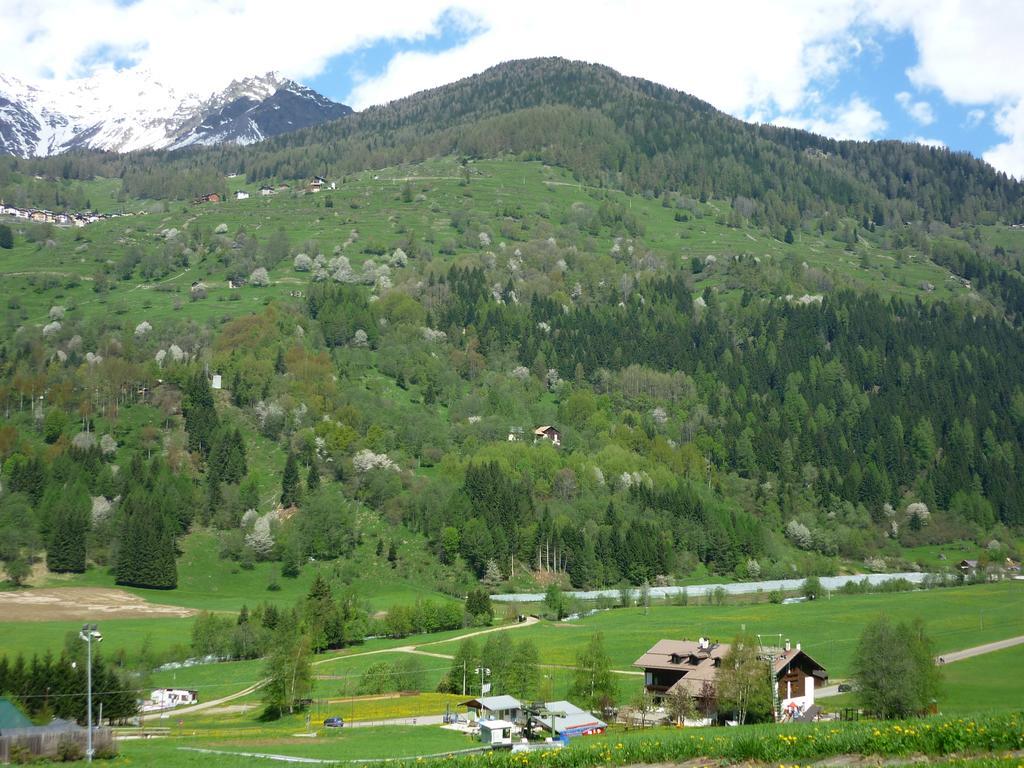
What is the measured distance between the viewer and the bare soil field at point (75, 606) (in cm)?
11100

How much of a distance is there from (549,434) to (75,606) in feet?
313

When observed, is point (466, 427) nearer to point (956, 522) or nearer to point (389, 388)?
point (389, 388)

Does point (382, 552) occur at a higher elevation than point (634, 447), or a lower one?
lower

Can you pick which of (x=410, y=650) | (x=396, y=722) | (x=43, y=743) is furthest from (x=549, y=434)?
(x=43, y=743)

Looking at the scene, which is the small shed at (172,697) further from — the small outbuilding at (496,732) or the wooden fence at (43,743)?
the small outbuilding at (496,732)

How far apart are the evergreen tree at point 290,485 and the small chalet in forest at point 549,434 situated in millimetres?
50718

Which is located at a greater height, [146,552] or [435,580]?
[146,552]

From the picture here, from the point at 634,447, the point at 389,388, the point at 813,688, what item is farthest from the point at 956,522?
the point at 813,688

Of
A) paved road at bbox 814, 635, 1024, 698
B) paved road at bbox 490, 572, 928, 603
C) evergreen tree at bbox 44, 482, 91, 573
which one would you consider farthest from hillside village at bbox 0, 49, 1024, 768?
paved road at bbox 490, 572, 928, 603

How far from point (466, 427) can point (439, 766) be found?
149m

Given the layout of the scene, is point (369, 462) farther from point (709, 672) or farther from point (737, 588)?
point (709, 672)

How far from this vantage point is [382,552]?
146000 mm

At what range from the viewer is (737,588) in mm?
151625

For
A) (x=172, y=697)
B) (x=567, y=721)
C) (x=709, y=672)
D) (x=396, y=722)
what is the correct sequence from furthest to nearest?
(x=172, y=697) → (x=709, y=672) → (x=396, y=722) → (x=567, y=721)
